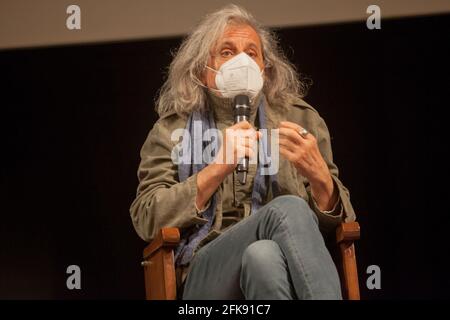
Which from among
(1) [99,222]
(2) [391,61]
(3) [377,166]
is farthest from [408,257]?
(1) [99,222]

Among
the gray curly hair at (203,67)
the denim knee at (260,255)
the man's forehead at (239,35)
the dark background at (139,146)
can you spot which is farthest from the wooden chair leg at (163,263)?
the man's forehead at (239,35)

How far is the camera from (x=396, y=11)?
2695 millimetres

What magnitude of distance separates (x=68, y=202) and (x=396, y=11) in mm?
1305

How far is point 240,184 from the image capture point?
2379 mm

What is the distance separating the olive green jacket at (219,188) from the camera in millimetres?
2262

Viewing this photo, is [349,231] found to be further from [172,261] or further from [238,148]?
[172,261]

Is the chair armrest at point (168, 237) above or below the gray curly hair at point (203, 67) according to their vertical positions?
below

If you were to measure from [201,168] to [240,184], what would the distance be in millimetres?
133

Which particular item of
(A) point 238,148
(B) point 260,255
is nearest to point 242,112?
(A) point 238,148

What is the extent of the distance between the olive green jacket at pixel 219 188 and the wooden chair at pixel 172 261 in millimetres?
87

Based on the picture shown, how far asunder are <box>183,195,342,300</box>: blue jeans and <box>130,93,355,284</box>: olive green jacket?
Result: 0.20 metres

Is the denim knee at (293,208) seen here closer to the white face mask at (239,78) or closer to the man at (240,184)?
the man at (240,184)

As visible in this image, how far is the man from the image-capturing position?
1954 mm
